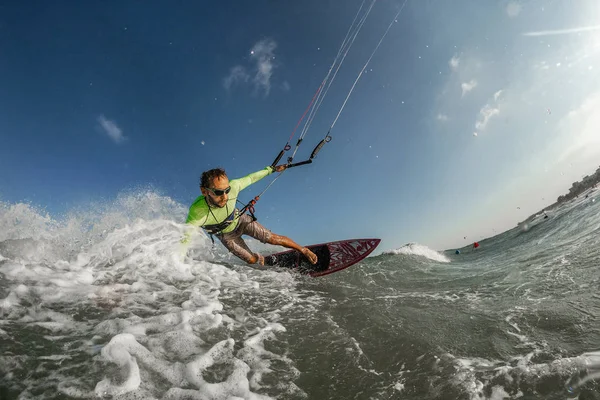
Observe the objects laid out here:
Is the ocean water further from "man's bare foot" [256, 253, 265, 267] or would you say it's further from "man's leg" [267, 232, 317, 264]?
"man's bare foot" [256, 253, 265, 267]

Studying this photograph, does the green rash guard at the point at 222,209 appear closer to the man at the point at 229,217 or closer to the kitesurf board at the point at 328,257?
the man at the point at 229,217

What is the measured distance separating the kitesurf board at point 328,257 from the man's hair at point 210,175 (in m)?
3.35

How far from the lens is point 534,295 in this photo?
4.44 meters

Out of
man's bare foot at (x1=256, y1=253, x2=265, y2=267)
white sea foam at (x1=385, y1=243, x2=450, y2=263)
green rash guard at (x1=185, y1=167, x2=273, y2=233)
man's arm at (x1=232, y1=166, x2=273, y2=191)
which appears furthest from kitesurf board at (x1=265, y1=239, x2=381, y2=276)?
white sea foam at (x1=385, y1=243, x2=450, y2=263)

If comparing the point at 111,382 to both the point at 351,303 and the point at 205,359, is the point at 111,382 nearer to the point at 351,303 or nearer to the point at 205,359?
the point at 205,359

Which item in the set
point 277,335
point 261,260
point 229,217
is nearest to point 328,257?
point 261,260

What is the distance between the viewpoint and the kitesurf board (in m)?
8.06

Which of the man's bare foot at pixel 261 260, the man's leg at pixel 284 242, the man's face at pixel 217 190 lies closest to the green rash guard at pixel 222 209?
the man's face at pixel 217 190

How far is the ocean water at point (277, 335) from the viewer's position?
7.68 ft

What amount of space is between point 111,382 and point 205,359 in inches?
30.9

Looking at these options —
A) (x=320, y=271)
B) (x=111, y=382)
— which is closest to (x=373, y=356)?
(x=111, y=382)

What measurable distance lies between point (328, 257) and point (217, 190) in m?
3.86

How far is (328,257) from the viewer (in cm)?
836

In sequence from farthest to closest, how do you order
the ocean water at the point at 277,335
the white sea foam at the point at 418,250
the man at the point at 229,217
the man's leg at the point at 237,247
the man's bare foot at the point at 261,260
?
the white sea foam at the point at 418,250 < the man's bare foot at the point at 261,260 < the man's leg at the point at 237,247 < the man at the point at 229,217 < the ocean water at the point at 277,335
